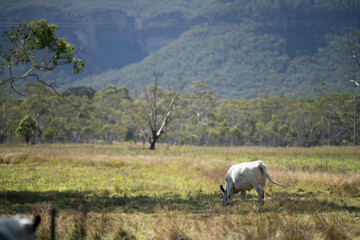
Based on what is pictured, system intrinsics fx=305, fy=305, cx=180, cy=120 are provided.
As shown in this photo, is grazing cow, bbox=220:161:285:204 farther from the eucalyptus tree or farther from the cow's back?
the eucalyptus tree

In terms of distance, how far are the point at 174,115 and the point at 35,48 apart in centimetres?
4007

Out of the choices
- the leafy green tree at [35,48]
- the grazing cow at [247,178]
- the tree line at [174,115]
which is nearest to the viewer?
the grazing cow at [247,178]

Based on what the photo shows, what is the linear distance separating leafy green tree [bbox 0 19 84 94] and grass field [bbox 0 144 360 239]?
5.02m

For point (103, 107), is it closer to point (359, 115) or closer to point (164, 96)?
point (164, 96)

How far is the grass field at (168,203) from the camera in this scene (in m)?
6.47

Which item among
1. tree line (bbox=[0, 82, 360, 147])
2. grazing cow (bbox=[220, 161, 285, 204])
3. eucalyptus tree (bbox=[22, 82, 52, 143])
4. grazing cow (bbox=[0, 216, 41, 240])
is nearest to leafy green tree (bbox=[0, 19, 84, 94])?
grazing cow (bbox=[220, 161, 285, 204])

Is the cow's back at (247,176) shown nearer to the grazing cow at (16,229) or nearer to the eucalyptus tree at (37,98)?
the grazing cow at (16,229)

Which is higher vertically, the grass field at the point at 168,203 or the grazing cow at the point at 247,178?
the grazing cow at the point at 247,178

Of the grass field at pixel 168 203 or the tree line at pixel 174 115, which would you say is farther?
the tree line at pixel 174 115

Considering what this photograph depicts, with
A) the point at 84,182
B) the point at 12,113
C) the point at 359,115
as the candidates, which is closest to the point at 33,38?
the point at 84,182

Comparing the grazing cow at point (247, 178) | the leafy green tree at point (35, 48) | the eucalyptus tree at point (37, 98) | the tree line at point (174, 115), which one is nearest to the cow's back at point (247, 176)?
the grazing cow at point (247, 178)

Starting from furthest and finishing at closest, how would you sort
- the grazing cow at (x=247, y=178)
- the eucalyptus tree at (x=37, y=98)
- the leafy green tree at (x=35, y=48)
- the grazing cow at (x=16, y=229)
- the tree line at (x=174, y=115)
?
the tree line at (x=174, y=115) → the eucalyptus tree at (x=37, y=98) → the leafy green tree at (x=35, y=48) → the grazing cow at (x=247, y=178) → the grazing cow at (x=16, y=229)

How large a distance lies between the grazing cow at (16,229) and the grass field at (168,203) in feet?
12.9

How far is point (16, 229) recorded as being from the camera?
2.52 meters
